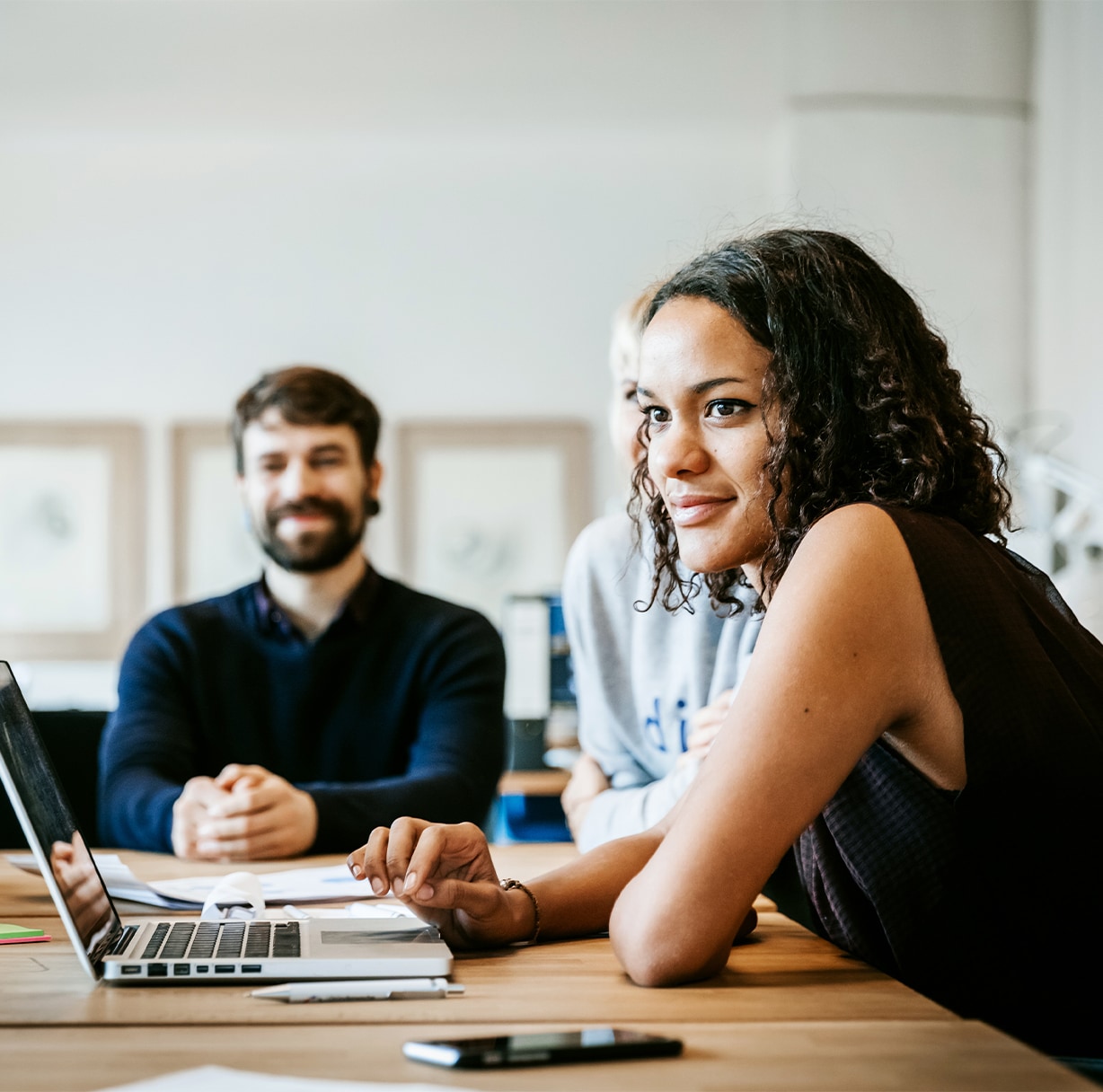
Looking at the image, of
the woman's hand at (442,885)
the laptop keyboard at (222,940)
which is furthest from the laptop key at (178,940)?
the woman's hand at (442,885)

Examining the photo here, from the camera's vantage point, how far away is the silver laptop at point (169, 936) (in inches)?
34.7

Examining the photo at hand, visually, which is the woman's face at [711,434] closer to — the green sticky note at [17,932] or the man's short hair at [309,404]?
the green sticky note at [17,932]

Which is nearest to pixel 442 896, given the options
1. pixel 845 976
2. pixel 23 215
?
pixel 845 976

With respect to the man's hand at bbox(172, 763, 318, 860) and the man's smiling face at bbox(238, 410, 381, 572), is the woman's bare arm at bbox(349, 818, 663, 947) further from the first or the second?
the man's smiling face at bbox(238, 410, 381, 572)

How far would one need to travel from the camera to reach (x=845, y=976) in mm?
931

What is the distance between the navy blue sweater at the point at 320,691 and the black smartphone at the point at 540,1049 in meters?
1.29

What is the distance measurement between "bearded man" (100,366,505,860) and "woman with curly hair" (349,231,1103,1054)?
906mm

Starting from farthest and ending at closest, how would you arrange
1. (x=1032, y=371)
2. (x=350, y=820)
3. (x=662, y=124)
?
(x=662, y=124), (x=1032, y=371), (x=350, y=820)

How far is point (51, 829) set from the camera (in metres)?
0.94

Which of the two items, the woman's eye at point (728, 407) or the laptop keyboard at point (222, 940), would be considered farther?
the woman's eye at point (728, 407)

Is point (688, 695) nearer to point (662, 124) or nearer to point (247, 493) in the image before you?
point (247, 493)

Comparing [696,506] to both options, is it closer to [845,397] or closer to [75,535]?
[845,397]

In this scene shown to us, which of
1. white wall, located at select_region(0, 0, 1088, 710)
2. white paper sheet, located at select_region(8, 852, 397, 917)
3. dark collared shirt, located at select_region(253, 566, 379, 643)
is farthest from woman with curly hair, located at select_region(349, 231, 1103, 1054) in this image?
white wall, located at select_region(0, 0, 1088, 710)

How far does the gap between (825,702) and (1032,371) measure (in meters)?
3.45
